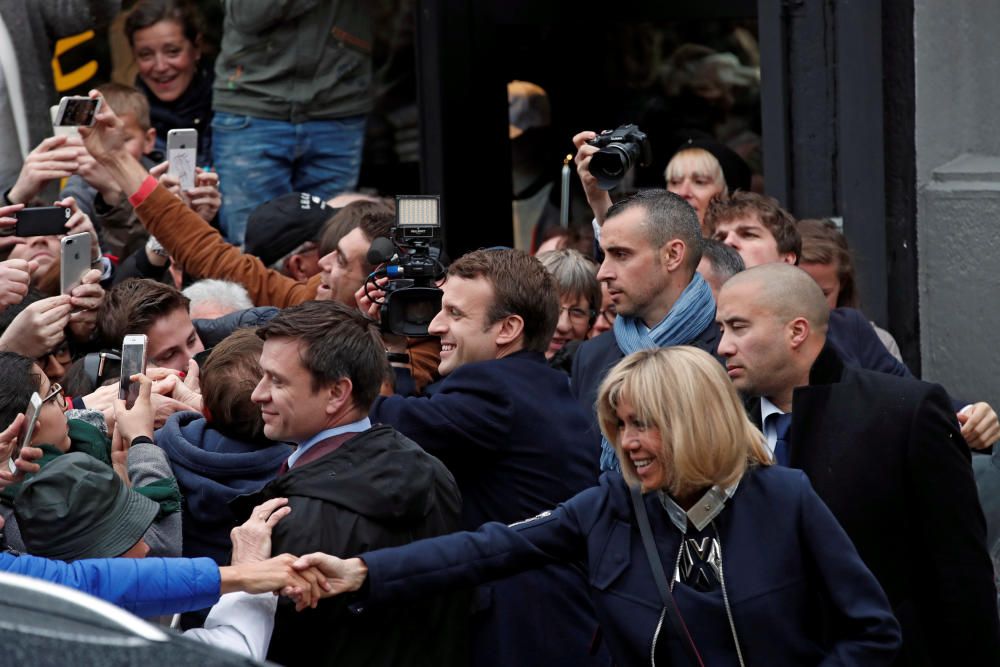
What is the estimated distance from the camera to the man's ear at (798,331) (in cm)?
502

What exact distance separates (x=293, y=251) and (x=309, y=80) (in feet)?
5.46

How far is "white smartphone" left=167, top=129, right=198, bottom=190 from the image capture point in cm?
698

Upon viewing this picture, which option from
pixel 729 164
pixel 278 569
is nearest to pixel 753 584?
pixel 278 569

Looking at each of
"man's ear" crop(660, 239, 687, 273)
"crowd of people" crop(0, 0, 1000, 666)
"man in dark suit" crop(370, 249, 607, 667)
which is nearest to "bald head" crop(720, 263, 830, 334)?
"crowd of people" crop(0, 0, 1000, 666)

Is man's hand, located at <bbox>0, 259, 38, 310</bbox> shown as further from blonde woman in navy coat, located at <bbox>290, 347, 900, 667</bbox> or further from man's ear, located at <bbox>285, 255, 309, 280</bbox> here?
blonde woman in navy coat, located at <bbox>290, 347, 900, 667</bbox>

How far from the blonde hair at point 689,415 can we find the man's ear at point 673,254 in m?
1.65

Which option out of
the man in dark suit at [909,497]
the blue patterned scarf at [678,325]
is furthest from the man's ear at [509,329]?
the man in dark suit at [909,497]

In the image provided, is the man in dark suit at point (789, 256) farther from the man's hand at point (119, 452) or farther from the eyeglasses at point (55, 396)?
the eyeglasses at point (55, 396)

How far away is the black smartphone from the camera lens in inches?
79.8

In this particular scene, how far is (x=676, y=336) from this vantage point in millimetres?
5492

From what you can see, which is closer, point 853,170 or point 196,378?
point 196,378

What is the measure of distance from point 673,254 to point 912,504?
4.29ft

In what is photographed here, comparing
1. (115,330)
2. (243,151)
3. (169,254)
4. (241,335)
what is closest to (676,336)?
(241,335)

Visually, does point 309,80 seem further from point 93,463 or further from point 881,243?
point 93,463
